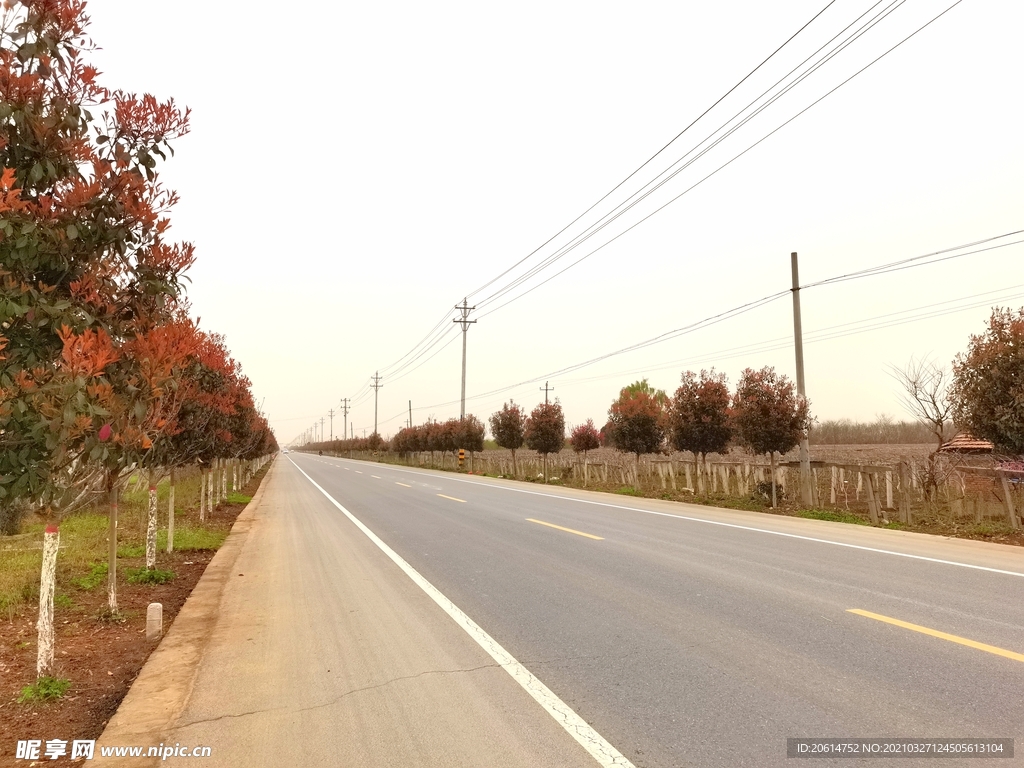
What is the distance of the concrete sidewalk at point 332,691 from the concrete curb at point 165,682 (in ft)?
0.04

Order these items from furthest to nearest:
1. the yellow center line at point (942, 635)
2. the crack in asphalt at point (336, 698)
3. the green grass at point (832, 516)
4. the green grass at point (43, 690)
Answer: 1. the green grass at point (832, 516)
2. the yellow center line at point (942, 635)
3. the green grass at point (43, 690)
4. the crack in asphalt at point (336, 698)

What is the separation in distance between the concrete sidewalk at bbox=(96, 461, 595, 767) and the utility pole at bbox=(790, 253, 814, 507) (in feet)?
46.6

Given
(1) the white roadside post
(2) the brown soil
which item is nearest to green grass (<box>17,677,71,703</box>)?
(2) the brown soil

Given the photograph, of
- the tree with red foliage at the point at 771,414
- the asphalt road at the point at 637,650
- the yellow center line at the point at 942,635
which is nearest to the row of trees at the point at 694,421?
the tree with red foliage at the point at 771,414

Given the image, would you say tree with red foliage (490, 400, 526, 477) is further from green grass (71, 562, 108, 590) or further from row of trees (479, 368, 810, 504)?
green grass (71, 562, 108, 590)

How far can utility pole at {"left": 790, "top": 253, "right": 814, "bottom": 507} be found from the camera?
59.5ft

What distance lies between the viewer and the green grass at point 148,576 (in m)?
8.88

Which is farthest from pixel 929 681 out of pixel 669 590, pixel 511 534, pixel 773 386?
pixel 773 386

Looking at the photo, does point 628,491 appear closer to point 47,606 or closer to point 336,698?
point 336,698

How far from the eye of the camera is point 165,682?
189 inches

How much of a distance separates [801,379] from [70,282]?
18.2 m

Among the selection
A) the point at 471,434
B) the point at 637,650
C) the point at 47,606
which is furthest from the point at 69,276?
the point at 471,434

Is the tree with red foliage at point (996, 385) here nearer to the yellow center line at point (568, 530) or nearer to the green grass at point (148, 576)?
the yellow center line at point (568, 530)

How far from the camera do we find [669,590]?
725 cm
